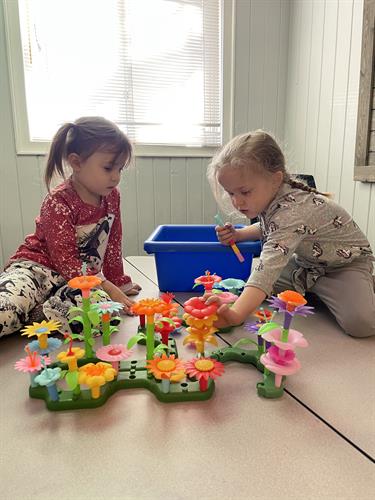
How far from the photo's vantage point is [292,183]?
0.84m

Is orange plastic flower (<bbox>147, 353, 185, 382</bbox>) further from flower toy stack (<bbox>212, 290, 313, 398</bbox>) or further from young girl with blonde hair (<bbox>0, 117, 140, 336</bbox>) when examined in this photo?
young girl with blonde hair (<bbox>0, 117, 140, 336</bbox>)

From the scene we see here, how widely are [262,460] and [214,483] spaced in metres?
0.06

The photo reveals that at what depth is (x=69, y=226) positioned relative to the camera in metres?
0.85

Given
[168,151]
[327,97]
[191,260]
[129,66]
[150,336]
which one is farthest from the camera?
[168,151]

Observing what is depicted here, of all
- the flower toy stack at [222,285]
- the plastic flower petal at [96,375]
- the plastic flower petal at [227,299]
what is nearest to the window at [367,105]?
the flower toy stack at [222,285]

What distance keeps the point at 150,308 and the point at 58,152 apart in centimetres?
53

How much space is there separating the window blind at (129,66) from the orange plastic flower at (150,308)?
4.22 ft

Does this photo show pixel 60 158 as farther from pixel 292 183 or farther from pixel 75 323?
pixel 292 183

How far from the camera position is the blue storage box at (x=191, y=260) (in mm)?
924

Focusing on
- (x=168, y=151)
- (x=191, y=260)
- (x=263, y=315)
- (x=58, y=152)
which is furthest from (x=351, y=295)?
(x=168, y=151)

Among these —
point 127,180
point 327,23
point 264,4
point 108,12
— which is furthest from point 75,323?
point 264,4

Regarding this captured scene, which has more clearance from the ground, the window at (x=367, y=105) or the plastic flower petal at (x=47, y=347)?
the window at (x=367, y=105)

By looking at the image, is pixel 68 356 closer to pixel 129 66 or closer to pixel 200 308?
pixel 200 308

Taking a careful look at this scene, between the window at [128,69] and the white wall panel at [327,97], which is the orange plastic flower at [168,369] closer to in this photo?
the white wall panel at [327,97]
